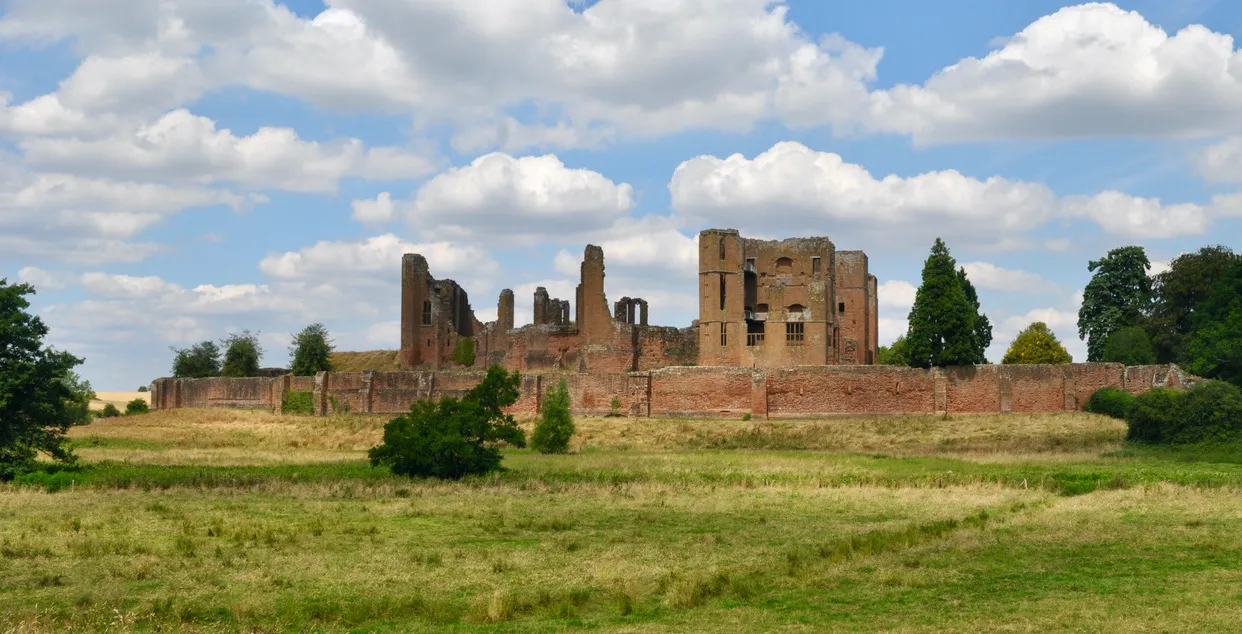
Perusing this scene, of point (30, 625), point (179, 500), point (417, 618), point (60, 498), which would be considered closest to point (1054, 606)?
point (417, 618)

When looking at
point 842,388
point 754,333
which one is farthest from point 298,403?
point 842,388

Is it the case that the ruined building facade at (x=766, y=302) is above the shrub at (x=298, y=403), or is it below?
above

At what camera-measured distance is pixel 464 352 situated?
71.9 m

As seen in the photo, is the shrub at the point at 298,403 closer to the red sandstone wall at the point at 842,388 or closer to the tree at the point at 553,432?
the red sandstone wall at the point at 842,388

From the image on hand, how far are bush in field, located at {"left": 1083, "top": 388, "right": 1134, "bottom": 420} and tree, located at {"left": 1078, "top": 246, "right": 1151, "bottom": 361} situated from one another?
21.2m

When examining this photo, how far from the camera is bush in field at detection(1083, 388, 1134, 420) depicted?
49.1 meters

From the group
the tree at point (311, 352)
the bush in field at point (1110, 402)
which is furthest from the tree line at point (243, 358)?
the bush in field at point (1110, 402)

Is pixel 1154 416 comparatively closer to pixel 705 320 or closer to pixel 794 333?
pixel 794 333

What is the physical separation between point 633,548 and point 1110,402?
121ft

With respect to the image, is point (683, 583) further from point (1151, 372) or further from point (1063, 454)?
point (1151, 372)

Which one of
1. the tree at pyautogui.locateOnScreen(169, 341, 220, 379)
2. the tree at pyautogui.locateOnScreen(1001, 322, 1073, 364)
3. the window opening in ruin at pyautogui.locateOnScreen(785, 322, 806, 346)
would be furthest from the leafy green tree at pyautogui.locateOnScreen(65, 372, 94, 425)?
the tree at pyautogui.locateOnScreen(1001, 322, 1073, 364)

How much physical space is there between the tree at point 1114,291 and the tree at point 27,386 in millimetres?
56903

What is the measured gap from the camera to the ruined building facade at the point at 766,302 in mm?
62375

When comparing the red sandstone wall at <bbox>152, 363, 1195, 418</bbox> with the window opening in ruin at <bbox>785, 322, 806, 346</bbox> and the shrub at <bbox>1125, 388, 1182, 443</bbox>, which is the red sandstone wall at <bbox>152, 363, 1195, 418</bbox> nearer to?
the shrub at <bbox>1125, 388, 1182, 443</bbox>
